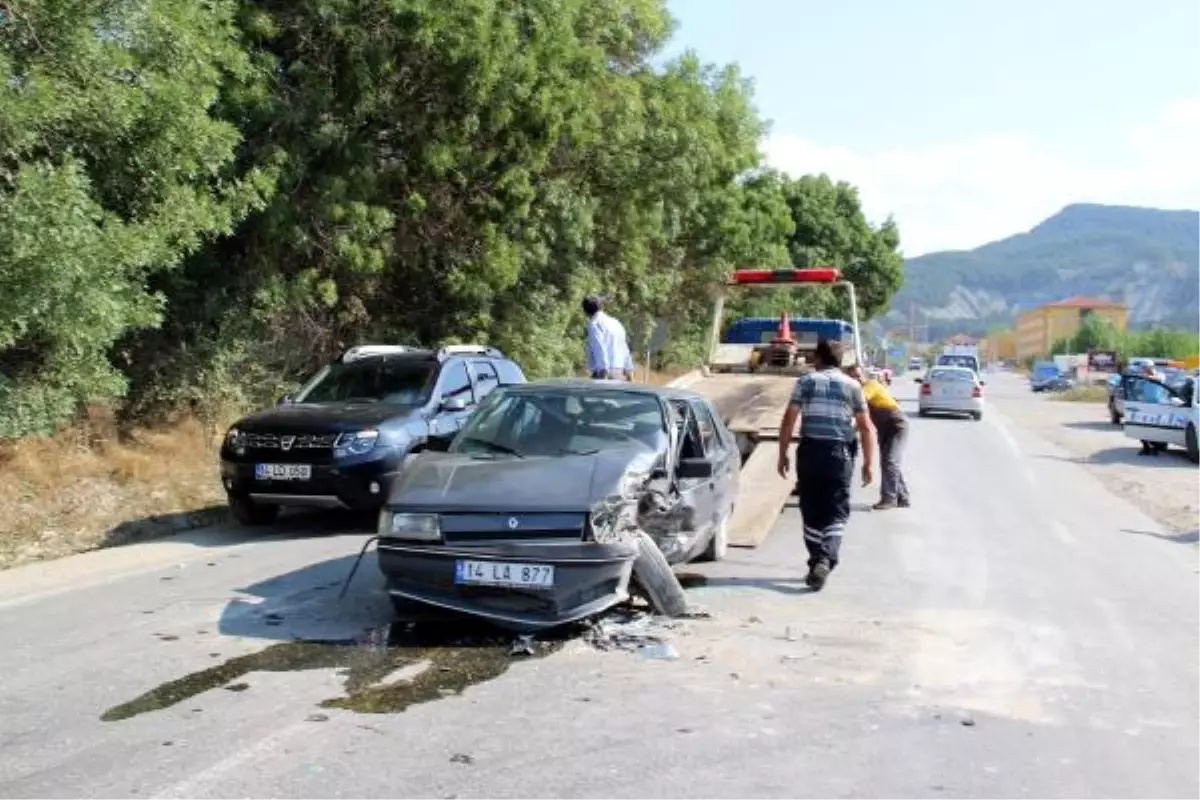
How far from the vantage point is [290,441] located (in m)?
10.5

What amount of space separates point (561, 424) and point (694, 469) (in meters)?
0.96

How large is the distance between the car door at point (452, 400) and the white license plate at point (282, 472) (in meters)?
1.32

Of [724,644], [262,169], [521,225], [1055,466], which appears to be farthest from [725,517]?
[1055,466]

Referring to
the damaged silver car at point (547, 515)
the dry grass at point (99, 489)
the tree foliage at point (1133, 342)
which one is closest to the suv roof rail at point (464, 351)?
the dry grass at point (99, 489)

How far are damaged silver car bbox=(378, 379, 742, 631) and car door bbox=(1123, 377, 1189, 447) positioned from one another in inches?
715

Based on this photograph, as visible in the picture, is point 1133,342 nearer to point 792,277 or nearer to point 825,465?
point 792,277

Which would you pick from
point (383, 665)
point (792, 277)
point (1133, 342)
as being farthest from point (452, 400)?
Answer: point (1133, 342)

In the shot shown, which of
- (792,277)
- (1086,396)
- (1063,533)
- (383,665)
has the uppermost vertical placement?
(792,277)

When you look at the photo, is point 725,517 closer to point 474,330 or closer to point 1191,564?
point 1191,564

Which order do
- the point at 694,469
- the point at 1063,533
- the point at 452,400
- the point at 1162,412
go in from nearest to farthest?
the point at 694,469 < the point at 452,400 < the point at 1063,533 < the point at 1162,412

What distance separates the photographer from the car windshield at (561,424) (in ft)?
25.7

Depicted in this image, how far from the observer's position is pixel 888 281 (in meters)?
56.1

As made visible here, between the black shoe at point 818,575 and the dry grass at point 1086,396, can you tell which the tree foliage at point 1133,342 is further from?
the black shoe at point 818,575

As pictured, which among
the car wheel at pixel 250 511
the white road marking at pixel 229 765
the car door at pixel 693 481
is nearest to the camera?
the white road marking at pixel 229 765
